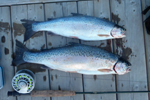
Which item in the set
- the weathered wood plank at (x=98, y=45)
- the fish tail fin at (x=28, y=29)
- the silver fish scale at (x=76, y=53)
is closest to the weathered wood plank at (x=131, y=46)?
the weathered wood plank at (x=98, y=45)

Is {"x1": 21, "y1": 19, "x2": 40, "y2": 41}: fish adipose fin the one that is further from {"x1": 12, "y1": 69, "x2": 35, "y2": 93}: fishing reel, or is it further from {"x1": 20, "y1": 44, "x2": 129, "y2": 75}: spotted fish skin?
{"x1": 12, "y1": 69, "x2": 35, "y2": 93}: fishing reel

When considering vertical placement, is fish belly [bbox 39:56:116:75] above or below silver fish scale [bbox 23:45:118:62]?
below


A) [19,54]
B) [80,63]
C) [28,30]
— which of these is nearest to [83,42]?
[80,63]

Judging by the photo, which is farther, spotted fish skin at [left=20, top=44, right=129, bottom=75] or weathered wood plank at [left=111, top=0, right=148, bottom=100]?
weathered wood plank at [left=111, top=0, right=148, bottom=100]

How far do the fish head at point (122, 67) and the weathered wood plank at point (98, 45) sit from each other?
0.64 feet

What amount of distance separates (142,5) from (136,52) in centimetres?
78

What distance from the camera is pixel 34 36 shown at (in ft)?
6.91

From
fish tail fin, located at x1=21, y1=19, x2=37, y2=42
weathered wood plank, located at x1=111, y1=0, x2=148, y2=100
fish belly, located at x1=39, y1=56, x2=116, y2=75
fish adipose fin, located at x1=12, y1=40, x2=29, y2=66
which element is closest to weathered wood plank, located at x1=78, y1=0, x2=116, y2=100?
weathered wood plank, located at x1=111, y1=0, x2=148, y2=100

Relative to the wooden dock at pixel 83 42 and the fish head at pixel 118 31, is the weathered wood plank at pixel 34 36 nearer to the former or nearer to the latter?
the wooden dock at pixel 83 42

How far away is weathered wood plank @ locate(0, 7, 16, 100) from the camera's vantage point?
6.85 feet

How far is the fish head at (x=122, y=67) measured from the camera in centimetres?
191

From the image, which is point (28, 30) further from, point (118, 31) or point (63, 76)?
point (118, 31)

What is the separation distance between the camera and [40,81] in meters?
2.08

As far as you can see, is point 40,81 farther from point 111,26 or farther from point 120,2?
point 120,2
